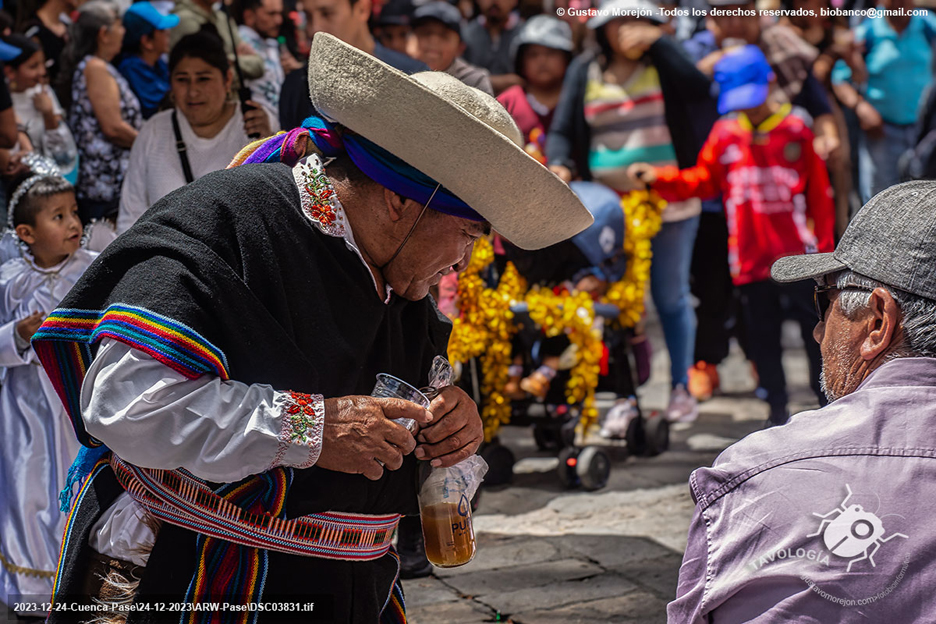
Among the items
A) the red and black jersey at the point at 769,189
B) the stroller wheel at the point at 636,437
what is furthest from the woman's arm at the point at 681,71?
the stroller wheel at the point at 636,437

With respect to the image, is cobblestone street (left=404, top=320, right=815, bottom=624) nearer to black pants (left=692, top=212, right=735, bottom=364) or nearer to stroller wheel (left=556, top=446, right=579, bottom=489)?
stroller wheel (left=556, top=446, right=579, bottom=489)

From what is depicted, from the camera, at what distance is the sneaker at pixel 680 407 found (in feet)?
22.3

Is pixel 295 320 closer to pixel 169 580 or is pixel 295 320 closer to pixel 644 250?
pixel 169 580

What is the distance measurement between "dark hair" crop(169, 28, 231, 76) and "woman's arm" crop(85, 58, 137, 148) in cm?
105

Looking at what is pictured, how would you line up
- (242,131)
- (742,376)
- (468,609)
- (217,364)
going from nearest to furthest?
(217,364)
(468,609)
(242,131)
(742,376)

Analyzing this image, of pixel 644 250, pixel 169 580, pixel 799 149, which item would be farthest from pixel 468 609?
pixel 799 149

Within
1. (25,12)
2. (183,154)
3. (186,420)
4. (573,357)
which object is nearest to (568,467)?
(573,357)

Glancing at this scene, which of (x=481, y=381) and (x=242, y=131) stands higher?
(x=242, y=131)

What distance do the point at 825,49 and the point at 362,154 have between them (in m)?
7.46

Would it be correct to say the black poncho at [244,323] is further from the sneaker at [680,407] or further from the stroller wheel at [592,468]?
the sneaker at [680,407]

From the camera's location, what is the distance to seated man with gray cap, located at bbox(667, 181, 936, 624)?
1689mm

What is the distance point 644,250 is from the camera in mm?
5918

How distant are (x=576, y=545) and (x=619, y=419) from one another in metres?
1.60

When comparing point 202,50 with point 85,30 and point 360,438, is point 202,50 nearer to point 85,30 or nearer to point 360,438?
point 85,30
